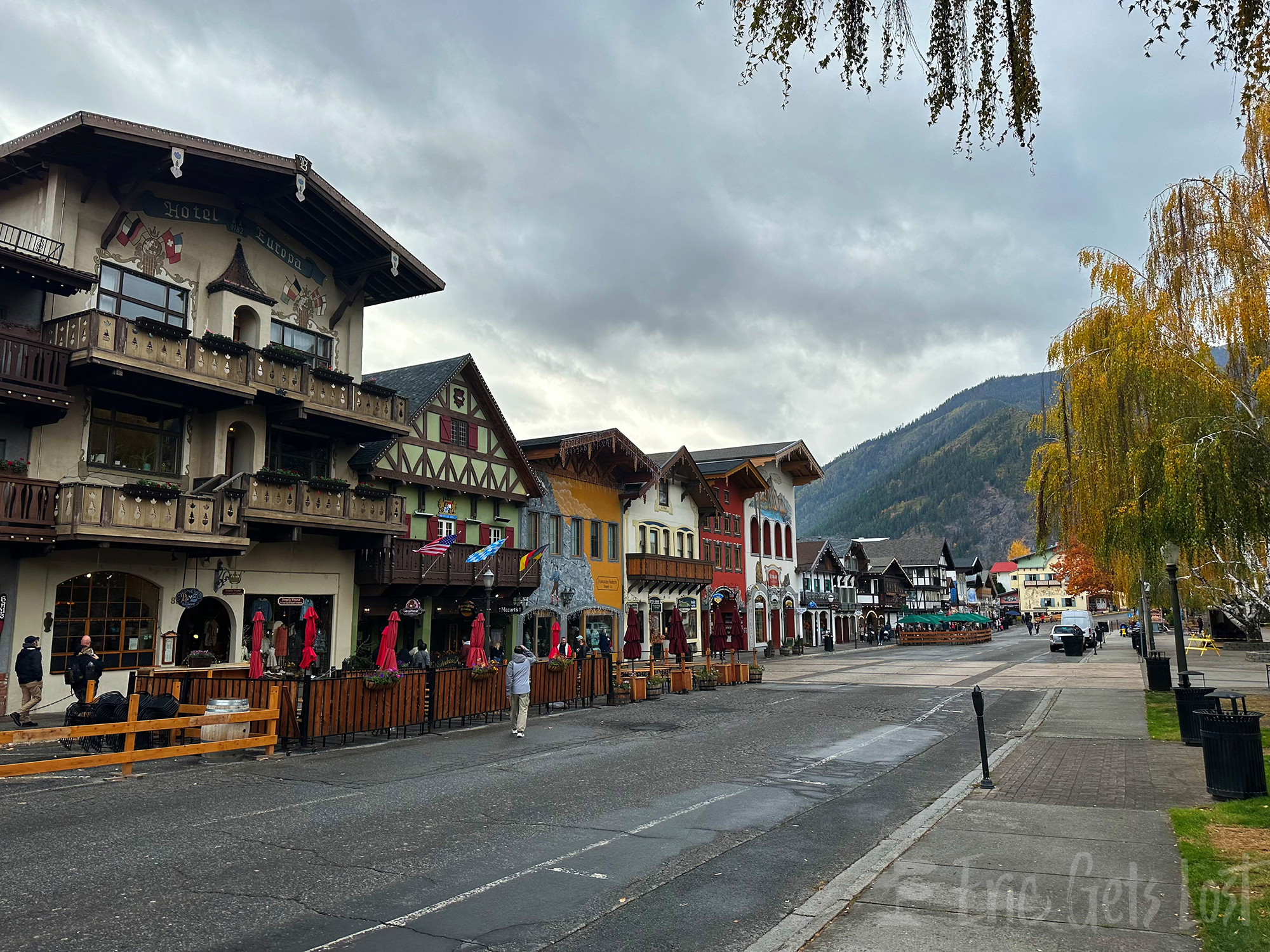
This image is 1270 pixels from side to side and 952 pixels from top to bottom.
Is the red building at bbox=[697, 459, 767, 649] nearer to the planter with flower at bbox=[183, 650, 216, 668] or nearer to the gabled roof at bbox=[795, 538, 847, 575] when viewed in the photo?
the gabled roof at bbox=[795, 538, 847, 575]

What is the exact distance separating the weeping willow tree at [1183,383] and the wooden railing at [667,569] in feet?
79.8

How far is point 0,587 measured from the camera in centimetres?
1834

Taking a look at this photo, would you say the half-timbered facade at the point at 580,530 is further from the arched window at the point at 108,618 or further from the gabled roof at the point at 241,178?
the arched window at the point at 108,618

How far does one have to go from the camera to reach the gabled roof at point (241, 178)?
1947cm

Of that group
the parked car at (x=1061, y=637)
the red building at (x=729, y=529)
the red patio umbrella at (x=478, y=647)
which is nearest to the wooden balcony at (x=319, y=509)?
the red patio umbrella at (x=478, y=647)

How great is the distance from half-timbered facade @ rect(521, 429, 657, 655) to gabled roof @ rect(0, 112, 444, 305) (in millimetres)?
10616

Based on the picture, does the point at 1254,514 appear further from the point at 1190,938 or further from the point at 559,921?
the point at 559,921

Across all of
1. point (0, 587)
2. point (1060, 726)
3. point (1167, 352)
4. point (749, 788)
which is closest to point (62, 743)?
point (0, 587)

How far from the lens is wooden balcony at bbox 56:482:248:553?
18.1 m

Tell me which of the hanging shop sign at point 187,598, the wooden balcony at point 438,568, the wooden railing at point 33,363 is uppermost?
the wooden railing at point 33,363

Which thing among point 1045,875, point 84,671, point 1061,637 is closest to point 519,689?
point 84,671

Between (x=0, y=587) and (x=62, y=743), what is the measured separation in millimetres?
5938

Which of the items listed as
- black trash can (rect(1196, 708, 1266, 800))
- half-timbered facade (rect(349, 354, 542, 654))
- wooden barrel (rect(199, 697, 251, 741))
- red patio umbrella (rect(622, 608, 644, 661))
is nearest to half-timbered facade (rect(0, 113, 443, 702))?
half-timbered facade (rect(349, 354, 542, 654))

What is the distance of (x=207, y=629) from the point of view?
901 inches
